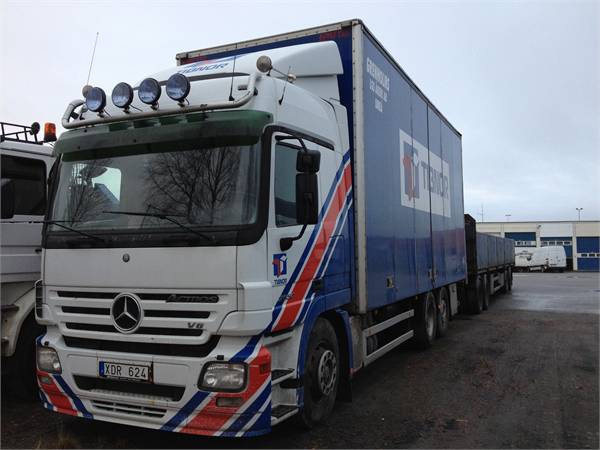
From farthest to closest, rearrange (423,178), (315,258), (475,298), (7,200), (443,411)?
1. (475,298)
2. (423,178)
3. (443,411)
4. (7,200)
5. (315,258)

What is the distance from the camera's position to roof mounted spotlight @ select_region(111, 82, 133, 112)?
163 inches

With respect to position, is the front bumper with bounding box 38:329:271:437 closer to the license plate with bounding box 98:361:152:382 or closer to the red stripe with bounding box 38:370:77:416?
the license plate with bounding box 98:361:152:382

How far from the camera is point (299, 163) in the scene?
3975 mm

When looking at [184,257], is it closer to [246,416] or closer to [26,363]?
[246,416]

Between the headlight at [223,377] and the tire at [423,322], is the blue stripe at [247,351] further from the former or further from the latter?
the tire at [423,322]

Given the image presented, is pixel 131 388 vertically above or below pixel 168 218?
below

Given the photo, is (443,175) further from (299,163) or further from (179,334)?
(179,334)

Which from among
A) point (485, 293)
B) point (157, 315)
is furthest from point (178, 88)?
point (485, 293)

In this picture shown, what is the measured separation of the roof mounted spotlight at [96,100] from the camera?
14.0 feet

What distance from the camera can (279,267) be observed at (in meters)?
3.94

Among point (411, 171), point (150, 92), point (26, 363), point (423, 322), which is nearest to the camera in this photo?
point (150, 92)

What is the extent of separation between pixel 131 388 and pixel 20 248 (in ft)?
8.26

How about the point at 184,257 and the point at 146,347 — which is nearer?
the point at 184,257

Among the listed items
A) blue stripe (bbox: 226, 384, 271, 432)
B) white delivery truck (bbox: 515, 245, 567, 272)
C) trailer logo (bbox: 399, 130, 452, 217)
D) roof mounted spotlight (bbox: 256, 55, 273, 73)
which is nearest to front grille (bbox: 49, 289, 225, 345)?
blue stripe (bbox: 226, 384, 271, 432)
